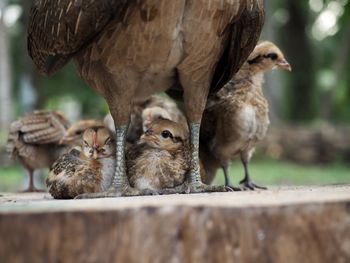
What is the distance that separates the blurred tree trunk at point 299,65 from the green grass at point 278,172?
768 cm

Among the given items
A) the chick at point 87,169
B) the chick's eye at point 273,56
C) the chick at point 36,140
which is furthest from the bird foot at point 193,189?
the chick at point 36,140

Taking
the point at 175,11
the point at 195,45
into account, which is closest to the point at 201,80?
the point at 195,45

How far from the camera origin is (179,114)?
5516 millimetres

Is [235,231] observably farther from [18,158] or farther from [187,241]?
[18,158]

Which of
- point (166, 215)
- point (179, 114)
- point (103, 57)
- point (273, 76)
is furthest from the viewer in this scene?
point (273, 76)

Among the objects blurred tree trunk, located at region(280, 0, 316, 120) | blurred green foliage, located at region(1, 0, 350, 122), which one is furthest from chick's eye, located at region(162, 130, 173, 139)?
blurred tree trunk, located at region(280, 0, 316, 120)

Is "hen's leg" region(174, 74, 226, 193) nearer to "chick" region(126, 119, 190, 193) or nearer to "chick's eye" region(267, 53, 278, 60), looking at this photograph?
"chick" region(126, 119, 190, 193)

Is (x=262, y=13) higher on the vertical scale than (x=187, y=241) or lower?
higher

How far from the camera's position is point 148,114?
496cm

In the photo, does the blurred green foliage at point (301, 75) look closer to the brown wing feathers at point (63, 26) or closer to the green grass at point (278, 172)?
the green grass at point (278, 172)

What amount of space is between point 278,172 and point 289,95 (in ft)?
35.2

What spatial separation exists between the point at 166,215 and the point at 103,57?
1568mm

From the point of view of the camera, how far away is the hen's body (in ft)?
11.7

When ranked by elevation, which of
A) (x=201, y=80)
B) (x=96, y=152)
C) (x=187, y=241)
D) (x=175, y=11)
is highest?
(x=175, y=11)
